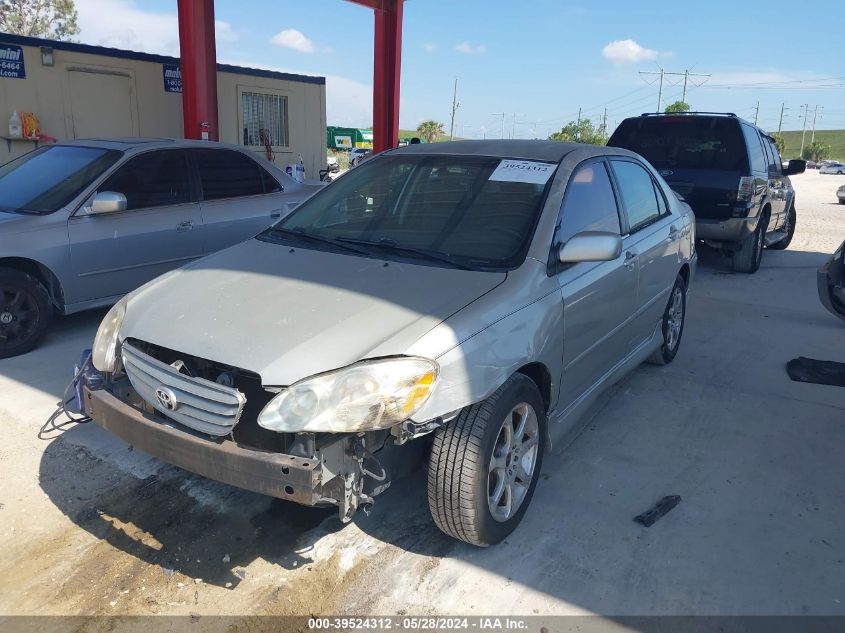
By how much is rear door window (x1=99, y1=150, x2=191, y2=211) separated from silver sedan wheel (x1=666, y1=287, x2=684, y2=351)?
419cm

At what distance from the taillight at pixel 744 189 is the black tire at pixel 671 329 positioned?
3487mm

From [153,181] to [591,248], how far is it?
165 inches

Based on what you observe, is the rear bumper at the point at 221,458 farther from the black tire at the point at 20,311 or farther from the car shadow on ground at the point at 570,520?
the black tire at the point at 20,311

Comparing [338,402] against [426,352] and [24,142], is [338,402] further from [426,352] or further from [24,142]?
[24,142]

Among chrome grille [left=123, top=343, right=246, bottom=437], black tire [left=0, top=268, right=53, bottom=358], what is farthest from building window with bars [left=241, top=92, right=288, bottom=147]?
chrome grille [left=123, top=343, right=246, bottom=437]

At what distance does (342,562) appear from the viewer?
290 centimetres

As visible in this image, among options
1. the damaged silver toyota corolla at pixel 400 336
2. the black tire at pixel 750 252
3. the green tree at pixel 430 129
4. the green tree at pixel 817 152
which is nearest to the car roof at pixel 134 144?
the damaged silver toyota corolla at pixel 400 336

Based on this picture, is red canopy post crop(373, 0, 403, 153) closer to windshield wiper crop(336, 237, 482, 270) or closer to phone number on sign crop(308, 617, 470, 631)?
windshield wiper crop(336, 237, 482, 270)

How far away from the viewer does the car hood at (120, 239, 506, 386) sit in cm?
252

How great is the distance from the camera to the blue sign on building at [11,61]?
9609 mm

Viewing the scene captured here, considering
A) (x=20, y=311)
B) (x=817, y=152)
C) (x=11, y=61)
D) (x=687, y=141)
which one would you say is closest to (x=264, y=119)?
(x=11, y=61)

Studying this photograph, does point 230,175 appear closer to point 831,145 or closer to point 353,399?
point 353,399

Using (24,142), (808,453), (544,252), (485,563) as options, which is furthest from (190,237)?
(24,142)

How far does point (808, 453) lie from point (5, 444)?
180 inches
